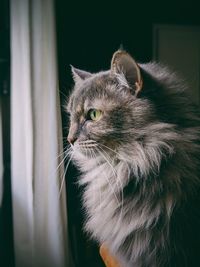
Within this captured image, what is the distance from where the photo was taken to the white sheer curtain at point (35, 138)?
1348mm

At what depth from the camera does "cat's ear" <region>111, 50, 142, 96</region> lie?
0.77 metres

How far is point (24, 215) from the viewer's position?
1454 millimetres

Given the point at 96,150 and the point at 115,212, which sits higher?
the point at 96,150

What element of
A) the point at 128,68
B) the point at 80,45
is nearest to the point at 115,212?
the point at 128,68

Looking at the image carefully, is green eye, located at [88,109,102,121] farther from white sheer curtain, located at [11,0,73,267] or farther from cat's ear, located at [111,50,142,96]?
white sheer curtain, located at [11,0,73,267]

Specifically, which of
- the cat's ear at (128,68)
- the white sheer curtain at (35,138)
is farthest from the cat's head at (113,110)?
the white sheer curtain at (35,138)

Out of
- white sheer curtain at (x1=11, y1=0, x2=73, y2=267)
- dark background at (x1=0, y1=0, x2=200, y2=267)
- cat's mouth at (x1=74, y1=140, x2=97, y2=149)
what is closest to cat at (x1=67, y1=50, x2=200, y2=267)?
cat's mouth at (x1=74, y1=140, x2=97, y2=149)

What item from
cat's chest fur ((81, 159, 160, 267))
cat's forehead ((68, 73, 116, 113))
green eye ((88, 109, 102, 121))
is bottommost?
cat's chest fur ((81, 159, 160, 267))

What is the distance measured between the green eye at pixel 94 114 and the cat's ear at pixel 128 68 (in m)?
0.13

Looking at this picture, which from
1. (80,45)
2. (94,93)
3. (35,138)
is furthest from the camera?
(80,45)

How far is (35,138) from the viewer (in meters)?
1.40

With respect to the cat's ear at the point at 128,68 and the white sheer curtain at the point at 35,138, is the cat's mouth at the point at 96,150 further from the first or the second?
the white sheer curtain at the point at 35,138

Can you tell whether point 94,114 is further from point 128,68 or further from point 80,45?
point 80,45

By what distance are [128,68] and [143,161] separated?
0.83 ft
